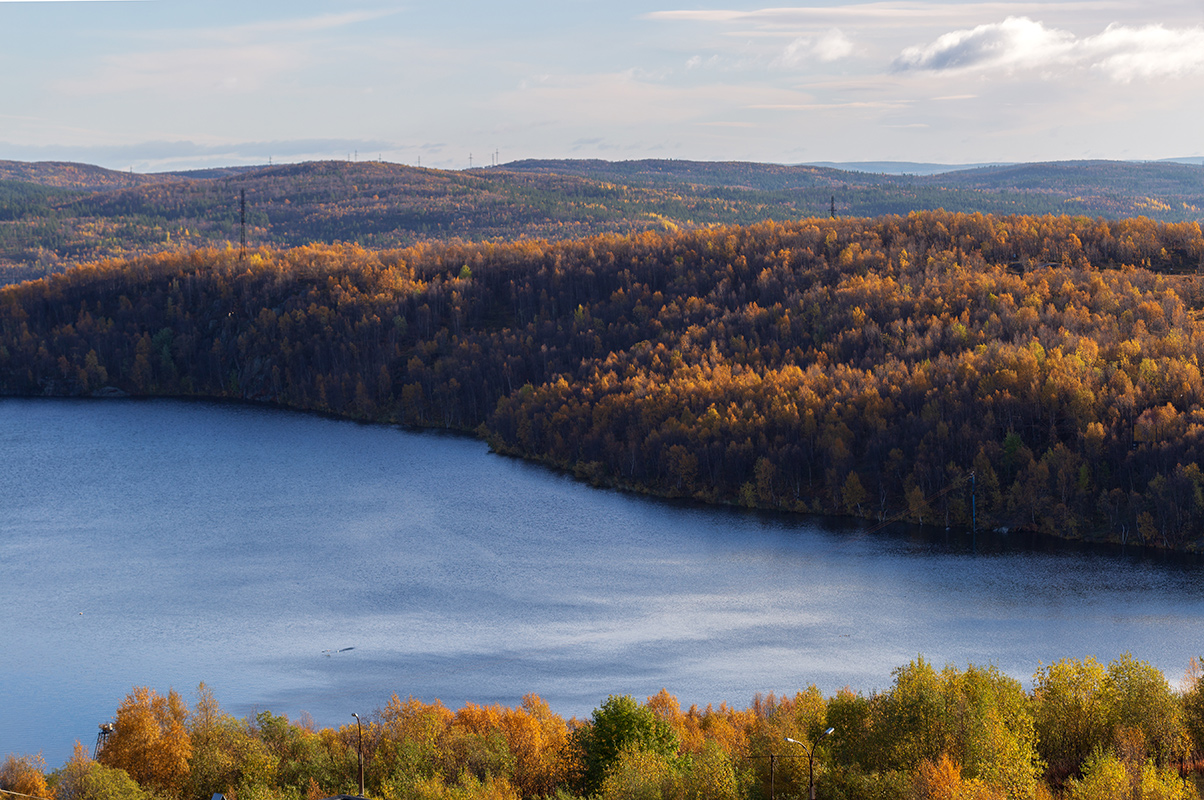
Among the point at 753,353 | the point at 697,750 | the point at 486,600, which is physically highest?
the point at 753,353

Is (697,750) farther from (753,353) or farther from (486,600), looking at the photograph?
(753,353)

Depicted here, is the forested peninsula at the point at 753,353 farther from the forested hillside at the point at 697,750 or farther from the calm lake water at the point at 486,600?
the forested hillside at the point at 697,750

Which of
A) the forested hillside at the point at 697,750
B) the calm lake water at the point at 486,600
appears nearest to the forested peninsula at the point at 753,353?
the calm lake water at the point at 486,600

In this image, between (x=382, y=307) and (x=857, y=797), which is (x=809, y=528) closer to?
(x=857, y=797)

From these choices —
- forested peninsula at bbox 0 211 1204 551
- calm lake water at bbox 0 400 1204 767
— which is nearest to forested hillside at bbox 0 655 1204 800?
calm lake water at bbox 0 400 1204 767

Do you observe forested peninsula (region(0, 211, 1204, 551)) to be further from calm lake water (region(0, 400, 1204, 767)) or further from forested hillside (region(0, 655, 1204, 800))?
forested hillside (region(0, 655, 1204, 800))

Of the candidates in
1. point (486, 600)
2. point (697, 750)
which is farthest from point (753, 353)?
point (697, 750)
